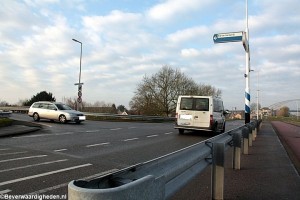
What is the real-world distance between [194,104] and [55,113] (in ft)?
40.2

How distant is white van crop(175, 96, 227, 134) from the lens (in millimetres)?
19047

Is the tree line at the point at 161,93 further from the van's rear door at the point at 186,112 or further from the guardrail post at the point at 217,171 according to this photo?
the guardrail post at the point at 217,171

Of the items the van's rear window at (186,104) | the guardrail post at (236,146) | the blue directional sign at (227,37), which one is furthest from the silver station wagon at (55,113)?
the guardrail post at (236,146)

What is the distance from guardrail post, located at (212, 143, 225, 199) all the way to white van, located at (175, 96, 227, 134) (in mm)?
13487

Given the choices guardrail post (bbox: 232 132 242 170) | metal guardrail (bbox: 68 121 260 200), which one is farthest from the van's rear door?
metal guardrail (bbox: 68 121 260 200)

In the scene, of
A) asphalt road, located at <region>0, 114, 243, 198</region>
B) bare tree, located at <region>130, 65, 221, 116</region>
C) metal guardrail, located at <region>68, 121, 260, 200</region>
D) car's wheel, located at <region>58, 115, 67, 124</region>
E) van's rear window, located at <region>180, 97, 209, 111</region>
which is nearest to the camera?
metal guardrail, located at <region>68, 121, 260, 200</region>

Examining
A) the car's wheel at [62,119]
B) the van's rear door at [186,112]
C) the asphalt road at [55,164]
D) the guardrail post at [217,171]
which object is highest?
the van's rear door at [186,112]

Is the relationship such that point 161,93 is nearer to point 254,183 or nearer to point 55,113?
point 55,113

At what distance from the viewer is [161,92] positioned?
59.9m

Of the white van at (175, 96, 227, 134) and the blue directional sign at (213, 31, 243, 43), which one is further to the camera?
the blue directional sign at (213, 31, 243, 43)

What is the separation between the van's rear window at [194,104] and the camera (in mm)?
19234

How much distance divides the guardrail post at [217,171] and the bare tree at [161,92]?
51422 millimetres

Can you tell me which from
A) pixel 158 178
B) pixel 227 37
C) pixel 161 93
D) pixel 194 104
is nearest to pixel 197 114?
pixel 194 104

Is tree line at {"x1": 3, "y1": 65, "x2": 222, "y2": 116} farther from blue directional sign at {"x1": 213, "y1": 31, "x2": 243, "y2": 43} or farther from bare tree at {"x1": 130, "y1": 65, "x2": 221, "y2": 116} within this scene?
blue directional sign at {"x1": 213, "y1": 31, "x2": 243, "y2": 43}
